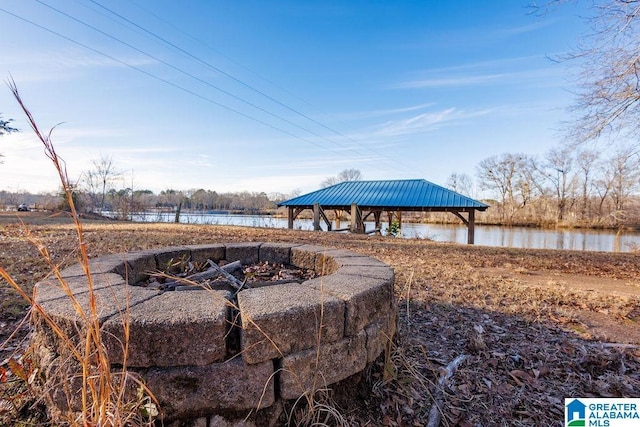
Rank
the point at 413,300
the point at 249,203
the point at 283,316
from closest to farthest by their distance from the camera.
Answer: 1. the point at 283,316
2. the point at 413,300
3. the point at 249,203

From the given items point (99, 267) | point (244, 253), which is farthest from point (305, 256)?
point (99, 267)

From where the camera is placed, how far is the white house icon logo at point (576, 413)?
Answer: 170 cm

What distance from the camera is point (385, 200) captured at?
1271cm

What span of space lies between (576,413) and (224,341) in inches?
80.1

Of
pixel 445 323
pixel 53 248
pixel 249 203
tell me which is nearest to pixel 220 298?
pixel 445 323

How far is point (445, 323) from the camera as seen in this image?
8.95 feet

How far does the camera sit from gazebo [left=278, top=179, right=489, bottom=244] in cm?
1111

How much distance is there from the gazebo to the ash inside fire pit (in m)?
9.52

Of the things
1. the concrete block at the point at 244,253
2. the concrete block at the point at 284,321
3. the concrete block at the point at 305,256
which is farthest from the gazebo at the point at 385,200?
the concrete block at the point at 284,321

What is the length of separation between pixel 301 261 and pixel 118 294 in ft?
5.55

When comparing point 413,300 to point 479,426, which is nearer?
point 479,426

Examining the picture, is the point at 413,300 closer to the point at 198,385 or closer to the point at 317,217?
the point at 198,385

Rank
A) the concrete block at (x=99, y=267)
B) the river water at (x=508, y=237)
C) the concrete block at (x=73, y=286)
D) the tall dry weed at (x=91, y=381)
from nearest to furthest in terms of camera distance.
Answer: the tall dry weed at (x=91, y=381)
the concrete block at (x=73, y=286)
the concrete block at (x=99, y=267)
the river water at (x=508, y=237)

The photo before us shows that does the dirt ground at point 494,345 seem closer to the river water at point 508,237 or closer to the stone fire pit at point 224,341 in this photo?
the stone fire pit at point 224,341
